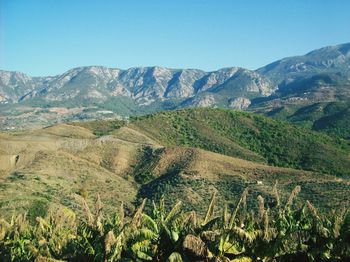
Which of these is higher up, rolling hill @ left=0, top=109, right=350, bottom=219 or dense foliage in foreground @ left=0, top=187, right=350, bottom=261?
dense foliage in foreground @ left=0, top=187, right=350, bottom=261

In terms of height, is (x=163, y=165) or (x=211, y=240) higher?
(x=211, y=240)

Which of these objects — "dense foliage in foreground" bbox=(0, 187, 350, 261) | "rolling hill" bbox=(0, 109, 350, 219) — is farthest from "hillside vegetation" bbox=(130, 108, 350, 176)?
"dense foliage in foreground" bbox=(0, 187, 350, 261)

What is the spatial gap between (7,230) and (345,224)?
17.7 metres

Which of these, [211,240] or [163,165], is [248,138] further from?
[211,240]

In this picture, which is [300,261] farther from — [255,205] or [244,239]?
[255,205]

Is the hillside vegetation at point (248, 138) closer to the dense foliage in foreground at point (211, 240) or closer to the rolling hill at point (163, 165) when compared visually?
the rolling hill at point (163, 165)

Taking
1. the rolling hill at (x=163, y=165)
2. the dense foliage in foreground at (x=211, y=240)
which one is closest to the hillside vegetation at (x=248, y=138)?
the rolling hill at (x=163, y=165)

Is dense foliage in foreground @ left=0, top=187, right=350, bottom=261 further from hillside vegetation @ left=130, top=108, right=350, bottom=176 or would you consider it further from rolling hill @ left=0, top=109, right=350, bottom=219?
hillside vegetation @ left=130, top=108, right=350, bottom=176

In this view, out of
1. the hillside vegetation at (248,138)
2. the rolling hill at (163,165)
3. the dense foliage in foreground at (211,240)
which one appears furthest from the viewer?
the hillside vegetation at (248,138)

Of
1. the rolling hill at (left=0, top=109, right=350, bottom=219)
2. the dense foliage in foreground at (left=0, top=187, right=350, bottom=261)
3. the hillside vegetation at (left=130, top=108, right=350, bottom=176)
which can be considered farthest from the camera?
the hillside vegetation at (left=130, top=108, right=350, bottom=176)

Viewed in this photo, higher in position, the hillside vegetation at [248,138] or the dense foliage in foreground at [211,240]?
the dense foliage in foreground at [211,240]

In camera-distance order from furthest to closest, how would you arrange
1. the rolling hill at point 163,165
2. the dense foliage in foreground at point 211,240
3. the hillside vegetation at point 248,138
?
the hillside vegetation at point 248,138
the rolling hill at point 163,165
the dense foliage in foreground at point 211,240

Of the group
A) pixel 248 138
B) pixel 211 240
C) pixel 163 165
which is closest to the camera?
pixel 211 240

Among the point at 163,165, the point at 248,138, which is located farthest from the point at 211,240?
the point at 248,138
